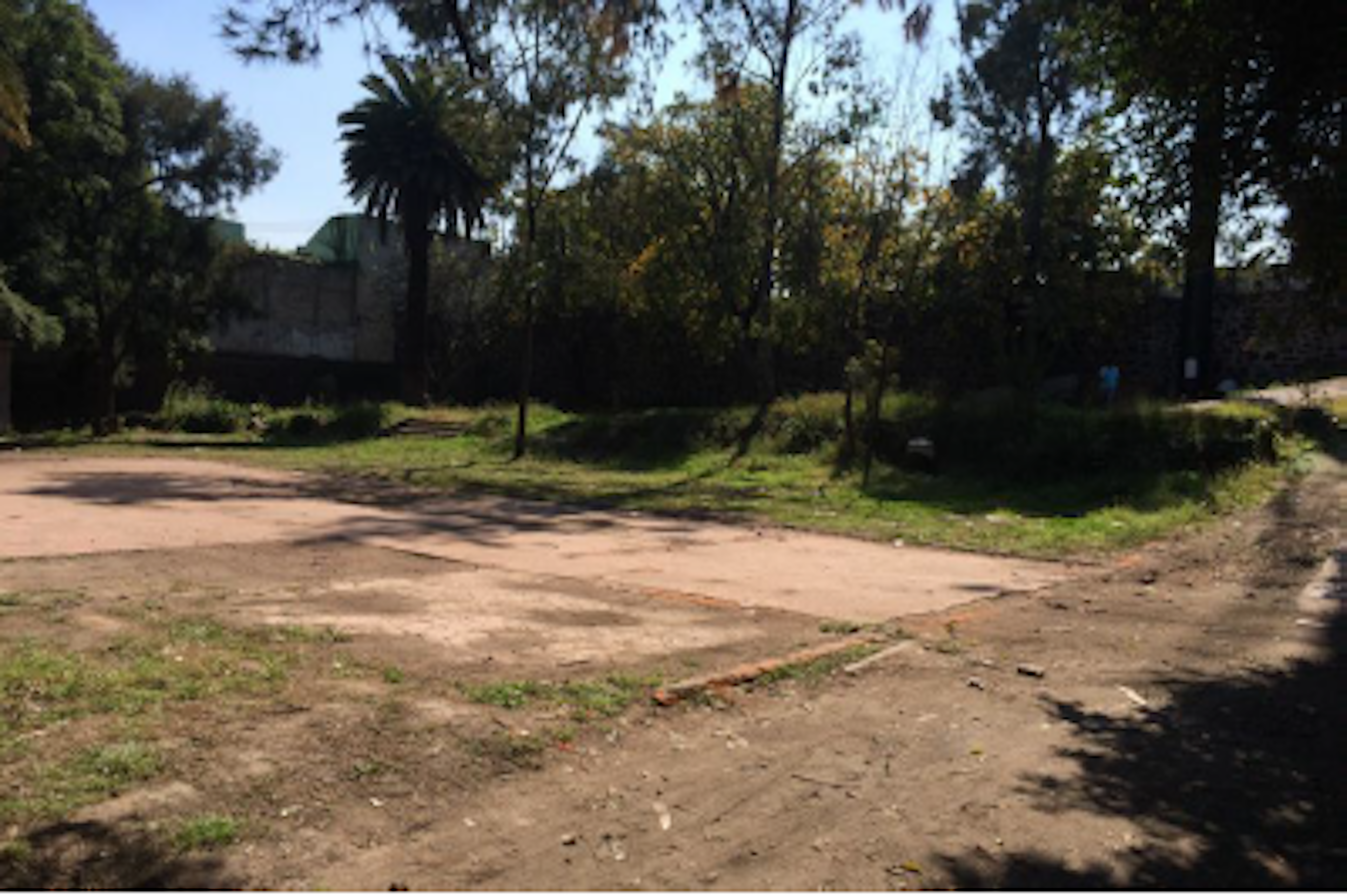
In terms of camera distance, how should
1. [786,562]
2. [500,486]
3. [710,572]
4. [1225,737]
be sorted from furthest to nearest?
[500,486] → [786,562] → [710,572] → [1225,737]

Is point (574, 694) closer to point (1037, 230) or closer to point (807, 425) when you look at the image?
point (807, 425)

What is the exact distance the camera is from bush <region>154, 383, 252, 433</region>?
31.0 m

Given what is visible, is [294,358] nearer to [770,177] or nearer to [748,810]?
[770,177]

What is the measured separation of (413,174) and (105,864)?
31.7m

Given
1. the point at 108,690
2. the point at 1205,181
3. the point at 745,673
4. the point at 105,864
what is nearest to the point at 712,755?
the point at 745,673

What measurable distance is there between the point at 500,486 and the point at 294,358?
22802 mm

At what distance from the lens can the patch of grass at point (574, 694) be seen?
4.85 m

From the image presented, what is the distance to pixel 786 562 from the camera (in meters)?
10.0

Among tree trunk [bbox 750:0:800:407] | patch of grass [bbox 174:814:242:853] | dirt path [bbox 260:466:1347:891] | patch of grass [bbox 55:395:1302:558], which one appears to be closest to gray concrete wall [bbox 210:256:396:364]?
patch of grass [bbox 55:395:1302:558]

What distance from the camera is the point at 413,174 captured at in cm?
3272

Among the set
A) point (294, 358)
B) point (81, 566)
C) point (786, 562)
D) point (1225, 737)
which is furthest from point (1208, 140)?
point (294, 358)

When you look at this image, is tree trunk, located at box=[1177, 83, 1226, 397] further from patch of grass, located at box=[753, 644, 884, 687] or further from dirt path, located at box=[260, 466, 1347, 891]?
patch of grass, located at box=[753, 644, 884, 687]

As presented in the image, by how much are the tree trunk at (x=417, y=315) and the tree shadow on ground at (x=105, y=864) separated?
31498 millimetres


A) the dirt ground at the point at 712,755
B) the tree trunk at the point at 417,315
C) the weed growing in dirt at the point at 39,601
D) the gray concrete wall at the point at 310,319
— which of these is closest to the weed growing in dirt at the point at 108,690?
the dirt ground at the point at 712,755
